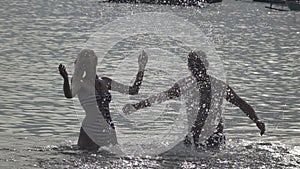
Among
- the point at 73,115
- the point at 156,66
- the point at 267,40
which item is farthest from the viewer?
the point at 267,40

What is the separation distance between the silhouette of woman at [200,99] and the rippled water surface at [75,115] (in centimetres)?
37

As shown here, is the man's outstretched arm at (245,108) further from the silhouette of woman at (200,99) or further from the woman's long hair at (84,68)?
the woman's long hair at (84,68)

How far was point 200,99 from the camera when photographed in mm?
13617

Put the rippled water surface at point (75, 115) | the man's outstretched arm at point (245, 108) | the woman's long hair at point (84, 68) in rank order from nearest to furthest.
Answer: the rippled water surface at point (75, 115)
the woman's long hair at point (84, 68)
the man's outstretched arm at point (245, 108)

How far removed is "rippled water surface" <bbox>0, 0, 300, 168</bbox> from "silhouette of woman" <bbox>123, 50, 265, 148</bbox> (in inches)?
14.6

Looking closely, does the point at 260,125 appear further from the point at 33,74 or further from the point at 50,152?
the point at 33,74

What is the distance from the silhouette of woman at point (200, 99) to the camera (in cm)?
1321

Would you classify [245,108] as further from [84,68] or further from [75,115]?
[75,115]

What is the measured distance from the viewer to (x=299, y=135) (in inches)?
668

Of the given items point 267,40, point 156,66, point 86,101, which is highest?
point 86,101

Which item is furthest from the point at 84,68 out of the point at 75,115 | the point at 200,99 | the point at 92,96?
the point at 75,115

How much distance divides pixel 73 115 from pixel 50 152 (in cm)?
571

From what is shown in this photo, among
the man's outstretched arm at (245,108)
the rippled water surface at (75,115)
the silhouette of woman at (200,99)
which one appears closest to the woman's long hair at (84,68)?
the silhouette of woman at (200,99)

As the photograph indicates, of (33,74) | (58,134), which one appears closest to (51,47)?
(33,74)
